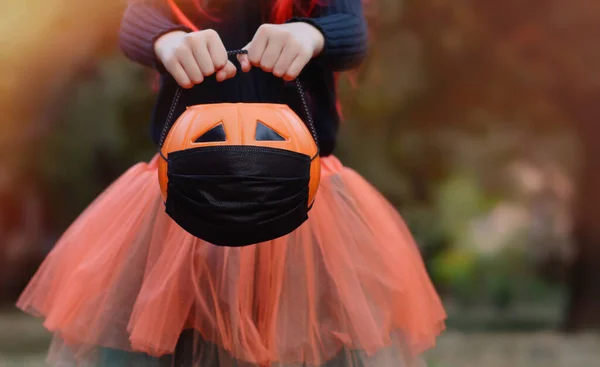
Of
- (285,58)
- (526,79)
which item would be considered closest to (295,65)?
(285,58)

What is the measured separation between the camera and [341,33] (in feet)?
2.18

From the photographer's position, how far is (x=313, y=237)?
732 mm

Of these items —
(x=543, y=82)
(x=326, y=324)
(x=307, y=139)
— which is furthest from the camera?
(x=543, y=82)

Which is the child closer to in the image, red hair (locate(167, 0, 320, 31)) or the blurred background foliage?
red hair (locate(167, 0, 320, 31))

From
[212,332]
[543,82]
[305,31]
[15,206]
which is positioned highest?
[305,31]

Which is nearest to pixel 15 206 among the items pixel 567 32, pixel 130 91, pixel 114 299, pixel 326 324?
pixel 130 91

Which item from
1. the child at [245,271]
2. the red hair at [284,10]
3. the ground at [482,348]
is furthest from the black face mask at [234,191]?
the ground at [482,348]

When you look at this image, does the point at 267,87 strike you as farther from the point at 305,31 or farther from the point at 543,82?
the point at 543,82

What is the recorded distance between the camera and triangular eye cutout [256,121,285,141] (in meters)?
0.57

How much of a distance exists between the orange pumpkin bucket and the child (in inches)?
3.0

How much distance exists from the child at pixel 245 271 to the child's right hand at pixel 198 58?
0.9 inches

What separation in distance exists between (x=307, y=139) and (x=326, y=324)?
223 mm

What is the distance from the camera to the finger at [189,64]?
0.59m

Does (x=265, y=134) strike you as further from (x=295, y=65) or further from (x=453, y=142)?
(x=453, y=142)
